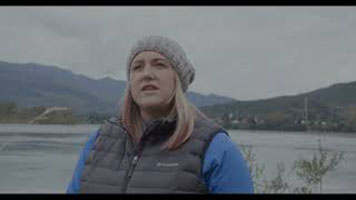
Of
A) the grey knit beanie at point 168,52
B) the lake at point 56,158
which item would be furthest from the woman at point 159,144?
the lake at point 56,158

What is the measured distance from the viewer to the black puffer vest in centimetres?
188

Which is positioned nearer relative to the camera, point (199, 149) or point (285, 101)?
point (199, 149)

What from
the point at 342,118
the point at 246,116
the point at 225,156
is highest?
the point at 225,156

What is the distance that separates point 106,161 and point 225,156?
0.40m

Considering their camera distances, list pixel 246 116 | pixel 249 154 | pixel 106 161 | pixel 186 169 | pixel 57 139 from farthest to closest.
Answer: pixel 57 139, pixel 246 116, pixel 249 154, pixel 106 161, pixel 186 169

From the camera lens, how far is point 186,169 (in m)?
1.88

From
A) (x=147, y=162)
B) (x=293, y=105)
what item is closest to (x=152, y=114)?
(x=147, y=162)

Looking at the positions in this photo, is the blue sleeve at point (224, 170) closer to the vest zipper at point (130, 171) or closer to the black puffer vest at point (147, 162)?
the black puffer vest at point (147, 162)

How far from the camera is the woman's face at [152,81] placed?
2.03 metres

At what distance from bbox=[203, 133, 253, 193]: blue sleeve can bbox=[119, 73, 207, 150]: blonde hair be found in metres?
0.10

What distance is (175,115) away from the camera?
2043mm

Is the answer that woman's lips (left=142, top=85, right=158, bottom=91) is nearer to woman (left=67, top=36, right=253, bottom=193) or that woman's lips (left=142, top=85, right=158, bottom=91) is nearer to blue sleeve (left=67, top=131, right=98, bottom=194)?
woman (left=67, top=36, right=253, bottom=193)

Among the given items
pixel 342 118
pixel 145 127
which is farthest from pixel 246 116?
pixel 145 127

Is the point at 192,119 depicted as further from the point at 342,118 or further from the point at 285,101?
the point at 285,101
